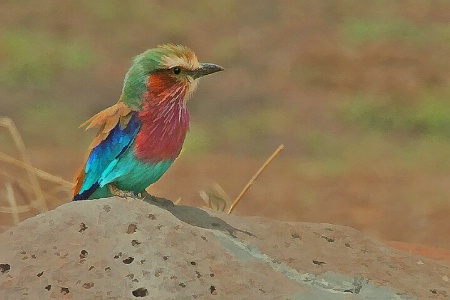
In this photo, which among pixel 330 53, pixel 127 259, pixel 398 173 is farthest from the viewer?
pixel 330 53

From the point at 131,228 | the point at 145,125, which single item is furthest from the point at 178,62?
the point at 131,228

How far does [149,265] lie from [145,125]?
19.1 inches

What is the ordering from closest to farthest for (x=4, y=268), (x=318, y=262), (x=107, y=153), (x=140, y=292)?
(x=140, y=292) < (x=4, y=268) < (x=318, y=262) < (x=107, y=153)

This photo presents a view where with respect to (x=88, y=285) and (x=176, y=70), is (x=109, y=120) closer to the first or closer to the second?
(x=176, y=70)

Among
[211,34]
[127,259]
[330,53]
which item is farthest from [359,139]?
[127,259]

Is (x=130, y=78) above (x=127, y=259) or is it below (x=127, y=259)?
above

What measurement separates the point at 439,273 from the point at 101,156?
2.77 ft

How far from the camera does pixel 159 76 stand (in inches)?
88.8

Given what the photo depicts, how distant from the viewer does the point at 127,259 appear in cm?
183

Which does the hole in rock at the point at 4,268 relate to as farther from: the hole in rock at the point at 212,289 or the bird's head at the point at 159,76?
the bird's head at the point at 159,76

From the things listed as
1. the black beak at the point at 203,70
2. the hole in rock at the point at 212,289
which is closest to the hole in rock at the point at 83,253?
the hole in rock at the point at 212,289

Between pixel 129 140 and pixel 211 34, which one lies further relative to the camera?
pixel 211 34

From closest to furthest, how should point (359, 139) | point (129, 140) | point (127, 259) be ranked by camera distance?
point (127, 259)
point (129, 140)
point (359, 139)

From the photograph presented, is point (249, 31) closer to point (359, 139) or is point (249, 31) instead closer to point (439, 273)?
point (359, 139)
